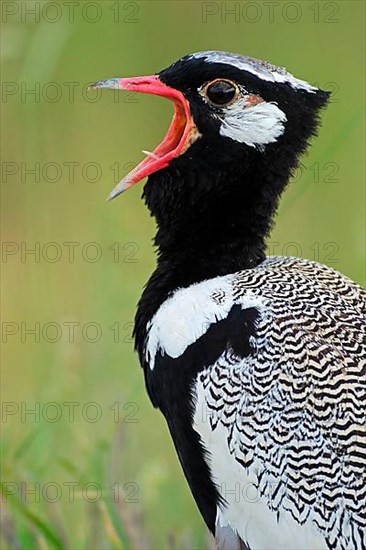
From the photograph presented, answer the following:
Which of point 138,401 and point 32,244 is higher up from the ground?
point 32,244

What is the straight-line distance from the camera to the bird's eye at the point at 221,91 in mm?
3090

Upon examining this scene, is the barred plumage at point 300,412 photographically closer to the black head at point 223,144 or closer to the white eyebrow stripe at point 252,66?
the black head at point 223,144

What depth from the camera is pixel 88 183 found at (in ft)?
17.7

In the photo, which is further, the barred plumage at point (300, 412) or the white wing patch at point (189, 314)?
the white wing patch at point (189, 314)

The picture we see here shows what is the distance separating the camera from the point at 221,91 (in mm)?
3096

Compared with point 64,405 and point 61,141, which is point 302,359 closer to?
point 64,405

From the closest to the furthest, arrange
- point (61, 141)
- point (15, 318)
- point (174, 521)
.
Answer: point (174, 521)
point (15, 318)
point (61, 141)

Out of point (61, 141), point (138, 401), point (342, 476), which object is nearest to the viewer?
point (342, 476)

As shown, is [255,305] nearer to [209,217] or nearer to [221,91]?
[209,217]

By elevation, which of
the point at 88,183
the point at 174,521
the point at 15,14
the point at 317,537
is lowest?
the point at 174,521

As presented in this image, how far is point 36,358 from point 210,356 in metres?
1.91

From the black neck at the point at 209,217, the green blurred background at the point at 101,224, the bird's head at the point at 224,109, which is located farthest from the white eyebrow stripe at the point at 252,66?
the green blurred background at the point at 101,224

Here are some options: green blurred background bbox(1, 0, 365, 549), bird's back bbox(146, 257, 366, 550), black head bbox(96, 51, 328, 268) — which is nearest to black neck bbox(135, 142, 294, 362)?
black head bbox(96, 51, 328, 268)

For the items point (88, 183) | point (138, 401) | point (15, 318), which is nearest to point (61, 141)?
point (88, 183)
